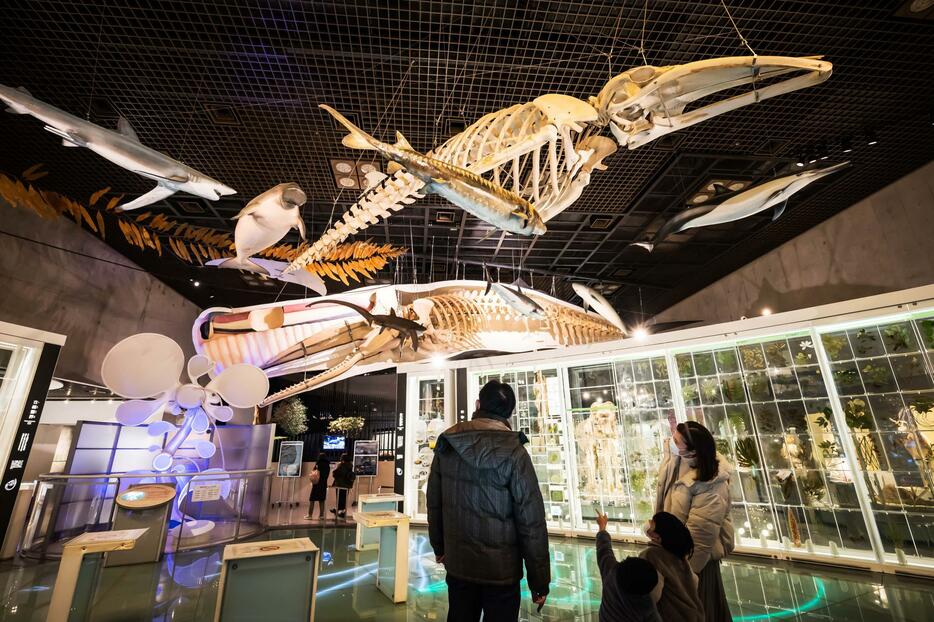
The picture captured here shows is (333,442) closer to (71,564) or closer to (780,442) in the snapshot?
(71,564)

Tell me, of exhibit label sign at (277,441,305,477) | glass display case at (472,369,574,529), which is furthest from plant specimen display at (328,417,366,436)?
glass display case at (472,369,574,529)

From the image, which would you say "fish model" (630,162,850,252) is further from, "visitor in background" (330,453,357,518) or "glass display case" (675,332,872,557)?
"visitor in background" (330,453,357,518)

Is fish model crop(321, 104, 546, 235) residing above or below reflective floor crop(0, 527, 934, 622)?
above

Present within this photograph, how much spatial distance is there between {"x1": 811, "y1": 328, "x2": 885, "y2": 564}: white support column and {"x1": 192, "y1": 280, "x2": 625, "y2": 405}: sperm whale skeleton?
2720mm

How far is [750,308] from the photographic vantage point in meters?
7.17

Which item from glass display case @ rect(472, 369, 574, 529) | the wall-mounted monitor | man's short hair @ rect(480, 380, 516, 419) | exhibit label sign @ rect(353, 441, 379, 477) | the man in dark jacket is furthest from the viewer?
the wall-mounted monitor

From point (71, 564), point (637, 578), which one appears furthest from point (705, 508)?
point (71, 564)

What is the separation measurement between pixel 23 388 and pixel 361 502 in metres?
4.04

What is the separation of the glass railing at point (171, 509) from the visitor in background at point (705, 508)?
637 cm

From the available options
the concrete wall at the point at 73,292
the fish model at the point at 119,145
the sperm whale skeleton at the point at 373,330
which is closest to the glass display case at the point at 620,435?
the sperm whale skeleton at the point at 373,330

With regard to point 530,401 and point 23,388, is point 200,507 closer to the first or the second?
A: point 23,388

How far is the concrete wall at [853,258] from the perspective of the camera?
16.0 ft

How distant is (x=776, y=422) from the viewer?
17.3 feet

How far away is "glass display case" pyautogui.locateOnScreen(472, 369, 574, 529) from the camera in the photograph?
6633 millimetres
